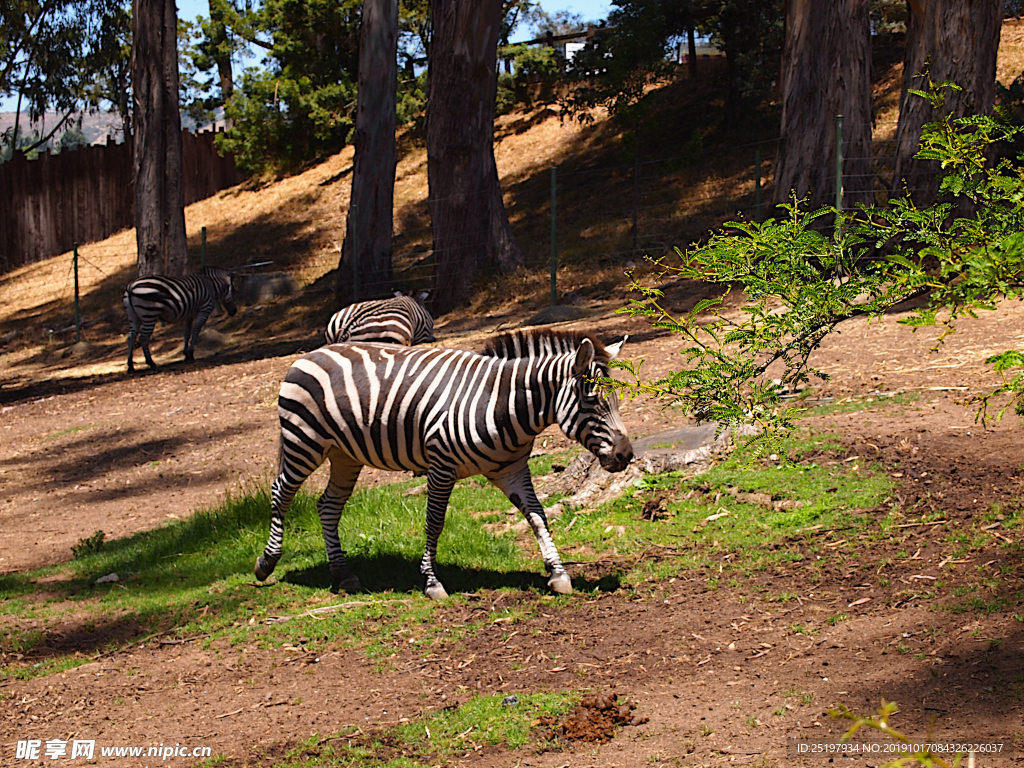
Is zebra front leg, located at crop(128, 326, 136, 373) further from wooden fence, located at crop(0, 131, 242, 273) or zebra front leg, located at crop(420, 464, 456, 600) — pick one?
Result: wooden fence, located at crop(0, 131, 242, 273)

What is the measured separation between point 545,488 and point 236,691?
143 inches

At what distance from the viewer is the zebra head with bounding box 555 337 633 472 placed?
581 cm

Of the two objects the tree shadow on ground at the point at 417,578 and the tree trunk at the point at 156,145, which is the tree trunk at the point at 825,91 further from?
the tree trunk at the point at 156,145

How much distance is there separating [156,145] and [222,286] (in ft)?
11.7

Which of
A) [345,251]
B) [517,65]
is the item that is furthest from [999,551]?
[517,65]

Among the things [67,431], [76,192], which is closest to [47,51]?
[76,192]

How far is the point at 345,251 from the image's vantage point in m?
19.6

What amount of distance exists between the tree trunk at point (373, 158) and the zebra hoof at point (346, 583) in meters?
12.5

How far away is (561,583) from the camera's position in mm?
6117

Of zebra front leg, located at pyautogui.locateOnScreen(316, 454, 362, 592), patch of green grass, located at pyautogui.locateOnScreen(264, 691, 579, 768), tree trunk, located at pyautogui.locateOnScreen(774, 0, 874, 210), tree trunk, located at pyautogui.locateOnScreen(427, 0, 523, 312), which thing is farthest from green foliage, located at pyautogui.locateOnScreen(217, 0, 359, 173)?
patch of green grass, located at pyautogui.locateOnScreen(264, 691, 579, 768)

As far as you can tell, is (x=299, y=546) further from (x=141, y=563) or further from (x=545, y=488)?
(x=545, y=488)

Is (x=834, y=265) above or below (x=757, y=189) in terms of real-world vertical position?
below

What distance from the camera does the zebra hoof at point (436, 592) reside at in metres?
6.25

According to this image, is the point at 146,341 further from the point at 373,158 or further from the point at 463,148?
the point at 463,148
